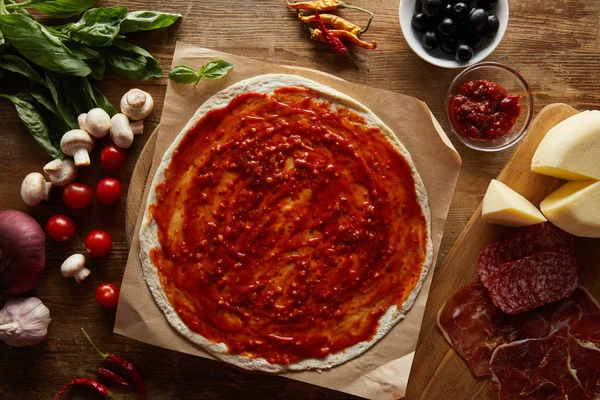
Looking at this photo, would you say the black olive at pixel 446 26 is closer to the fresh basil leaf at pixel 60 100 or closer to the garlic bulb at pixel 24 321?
the fresh basil leaf at pixel 60 100

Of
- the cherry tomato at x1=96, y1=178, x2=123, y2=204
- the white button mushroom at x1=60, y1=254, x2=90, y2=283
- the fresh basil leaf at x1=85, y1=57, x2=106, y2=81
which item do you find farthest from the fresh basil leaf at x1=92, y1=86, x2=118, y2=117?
the white button mushroom at x1=60, y1=254, x2=90, y2=283

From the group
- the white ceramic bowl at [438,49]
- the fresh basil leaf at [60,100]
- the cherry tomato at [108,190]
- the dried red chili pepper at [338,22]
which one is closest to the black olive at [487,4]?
the white ceramic bowl at [438,49]

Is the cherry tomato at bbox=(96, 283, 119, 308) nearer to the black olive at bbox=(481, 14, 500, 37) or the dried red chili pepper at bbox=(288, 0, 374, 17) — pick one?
the dried red chili pepper at bbox=(288, 0, 374, 17)

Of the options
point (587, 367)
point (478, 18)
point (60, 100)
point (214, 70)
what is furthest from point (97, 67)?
point (587, 367)

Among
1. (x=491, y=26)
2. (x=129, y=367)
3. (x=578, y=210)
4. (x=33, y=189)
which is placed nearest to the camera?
(x=578, y=210)

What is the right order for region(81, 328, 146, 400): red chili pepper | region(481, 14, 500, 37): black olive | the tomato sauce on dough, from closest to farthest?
region(481, 14, 500, 37): black olive, the tomato sauce on dough, region(81, 328, 146, 400): red chili pepper

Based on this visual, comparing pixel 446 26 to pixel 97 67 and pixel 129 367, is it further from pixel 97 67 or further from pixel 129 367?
pixel 129 367

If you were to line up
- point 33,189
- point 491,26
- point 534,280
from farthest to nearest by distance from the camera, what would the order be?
1. point 33,189
2. point 534,280
3. point 491,26
